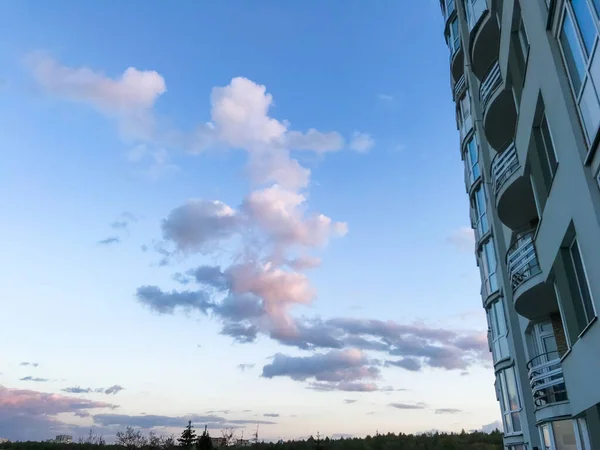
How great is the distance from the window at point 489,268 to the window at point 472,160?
3451mm

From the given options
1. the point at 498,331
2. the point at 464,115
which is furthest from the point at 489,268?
the point at 464,115

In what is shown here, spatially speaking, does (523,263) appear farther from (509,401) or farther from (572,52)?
(509,401)

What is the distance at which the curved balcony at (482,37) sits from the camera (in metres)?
16.7

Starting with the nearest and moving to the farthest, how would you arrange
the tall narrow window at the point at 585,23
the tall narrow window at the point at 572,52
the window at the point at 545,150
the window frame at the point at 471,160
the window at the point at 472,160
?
the tall narrow window at the point at 585,23 → the tall narrow window at the point at 572,52 → the window at the point at 545,150 → the window frame at the point at 471,160 → the window at the point at 472,160

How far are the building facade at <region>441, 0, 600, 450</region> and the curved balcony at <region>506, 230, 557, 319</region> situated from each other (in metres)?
0.05

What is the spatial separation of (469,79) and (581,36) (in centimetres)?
1526

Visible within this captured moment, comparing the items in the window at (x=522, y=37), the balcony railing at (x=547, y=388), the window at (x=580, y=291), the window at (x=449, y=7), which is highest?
the window at (x=449, y=7)

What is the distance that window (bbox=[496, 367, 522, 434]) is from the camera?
61.9ft

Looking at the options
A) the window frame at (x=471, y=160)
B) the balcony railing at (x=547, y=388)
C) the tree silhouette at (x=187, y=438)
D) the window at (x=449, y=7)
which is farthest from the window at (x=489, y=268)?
the tree silhouette at (x=187, y=438)

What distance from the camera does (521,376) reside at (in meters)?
18.0

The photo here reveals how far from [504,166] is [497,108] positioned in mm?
2074

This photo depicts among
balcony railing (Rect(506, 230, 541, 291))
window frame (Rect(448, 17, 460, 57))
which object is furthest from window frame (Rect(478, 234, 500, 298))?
window frame (Rect(448, 17, 460, 57))

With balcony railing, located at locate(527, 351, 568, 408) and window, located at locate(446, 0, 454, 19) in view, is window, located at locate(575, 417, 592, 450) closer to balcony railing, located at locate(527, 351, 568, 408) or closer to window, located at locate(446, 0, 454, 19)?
balcony railing, located at locate(527, 351, 568, 408)

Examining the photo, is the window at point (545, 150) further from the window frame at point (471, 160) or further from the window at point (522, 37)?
the window frame at point (471, 160)
